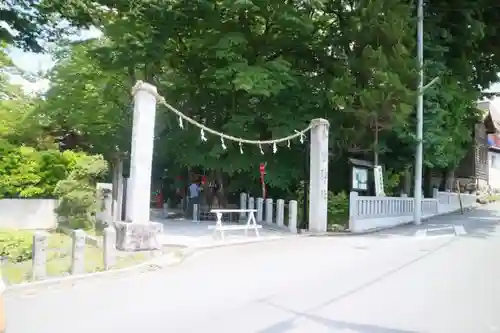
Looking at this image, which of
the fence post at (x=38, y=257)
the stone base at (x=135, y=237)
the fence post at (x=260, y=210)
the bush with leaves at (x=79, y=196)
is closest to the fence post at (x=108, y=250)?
the fence post at (x=38, y=257)

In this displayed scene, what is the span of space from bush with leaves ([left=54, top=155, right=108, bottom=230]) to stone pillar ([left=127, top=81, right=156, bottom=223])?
15.4 feet

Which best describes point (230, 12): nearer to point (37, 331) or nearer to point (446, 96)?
point (446, 96)

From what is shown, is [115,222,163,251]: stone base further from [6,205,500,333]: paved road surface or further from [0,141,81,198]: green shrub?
[0,141,81,198]: green shrub

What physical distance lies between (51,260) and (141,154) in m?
3.23

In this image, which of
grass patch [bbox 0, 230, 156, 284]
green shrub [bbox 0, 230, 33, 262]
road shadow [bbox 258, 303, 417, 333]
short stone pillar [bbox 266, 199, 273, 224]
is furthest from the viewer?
short stone pillar [bbox 266, 199, 273, 224]

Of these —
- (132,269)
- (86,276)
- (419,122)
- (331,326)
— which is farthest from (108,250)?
(419,122)

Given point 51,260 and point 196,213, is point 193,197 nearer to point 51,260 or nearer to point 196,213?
point 196,213

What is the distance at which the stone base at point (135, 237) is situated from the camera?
36.5 feet

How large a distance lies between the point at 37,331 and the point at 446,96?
2264 centimetres

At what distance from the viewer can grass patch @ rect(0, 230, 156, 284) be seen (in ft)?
27.8

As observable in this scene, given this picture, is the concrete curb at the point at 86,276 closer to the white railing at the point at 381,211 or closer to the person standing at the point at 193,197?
the white railing at the point at 381,211

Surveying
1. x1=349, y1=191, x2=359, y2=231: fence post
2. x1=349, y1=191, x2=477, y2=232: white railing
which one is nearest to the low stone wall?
x1=349, y1=191, x2=359, y2=231: fence post

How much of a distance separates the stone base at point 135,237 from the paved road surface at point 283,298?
1230 millimetres

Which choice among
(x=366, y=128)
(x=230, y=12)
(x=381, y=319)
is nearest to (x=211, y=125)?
(x=230, y=12)
